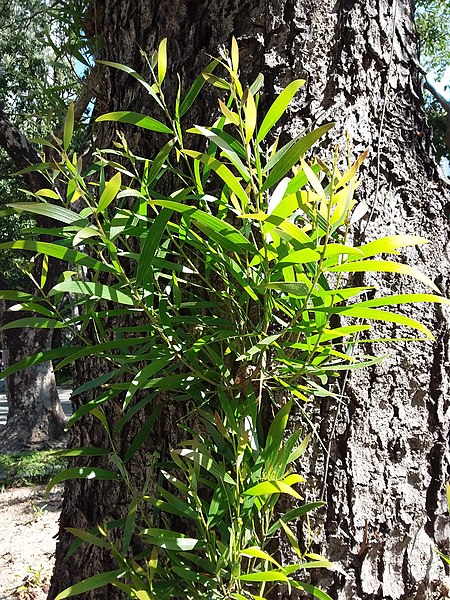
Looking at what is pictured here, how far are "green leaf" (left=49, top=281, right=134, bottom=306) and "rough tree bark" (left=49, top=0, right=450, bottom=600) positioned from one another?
1.14 feet

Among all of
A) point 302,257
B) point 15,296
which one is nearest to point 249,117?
point 302,257

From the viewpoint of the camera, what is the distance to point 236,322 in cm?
82

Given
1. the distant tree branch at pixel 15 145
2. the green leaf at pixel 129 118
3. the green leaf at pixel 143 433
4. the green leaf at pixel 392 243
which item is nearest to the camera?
the green leaf at pixel 392 243

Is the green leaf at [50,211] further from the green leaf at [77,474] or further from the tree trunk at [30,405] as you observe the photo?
the tree trunk at [30,405]

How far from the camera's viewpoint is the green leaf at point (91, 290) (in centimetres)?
66

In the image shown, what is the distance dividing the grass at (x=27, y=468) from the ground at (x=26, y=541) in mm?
122

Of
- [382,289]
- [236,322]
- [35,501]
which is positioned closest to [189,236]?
[236,322]

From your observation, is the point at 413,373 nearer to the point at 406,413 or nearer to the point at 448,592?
the point at 406,413

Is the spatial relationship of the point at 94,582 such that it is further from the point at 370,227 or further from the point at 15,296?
the point at 370,227

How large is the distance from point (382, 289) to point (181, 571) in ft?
1.76

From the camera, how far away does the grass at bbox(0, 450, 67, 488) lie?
6020mm

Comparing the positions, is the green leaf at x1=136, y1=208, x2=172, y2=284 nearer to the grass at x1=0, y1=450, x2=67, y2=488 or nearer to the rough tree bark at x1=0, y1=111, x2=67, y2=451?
the grass at x1=0, y1=450, x2=67, y2=488

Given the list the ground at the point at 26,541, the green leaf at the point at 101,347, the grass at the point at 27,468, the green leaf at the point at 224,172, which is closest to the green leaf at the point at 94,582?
the green leaf at the point at 101,347

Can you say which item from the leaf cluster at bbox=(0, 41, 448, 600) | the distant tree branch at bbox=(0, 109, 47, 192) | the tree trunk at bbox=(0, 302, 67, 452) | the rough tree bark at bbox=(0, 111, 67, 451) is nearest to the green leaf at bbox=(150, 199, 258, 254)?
the leaf cluster at bbox=(0, 41, 448, 600)
